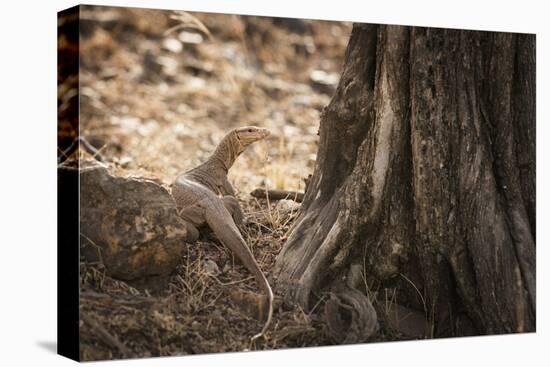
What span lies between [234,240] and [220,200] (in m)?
0.41

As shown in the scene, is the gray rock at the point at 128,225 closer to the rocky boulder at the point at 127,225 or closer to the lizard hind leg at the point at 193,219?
the rocky boulder at the point at 127,225

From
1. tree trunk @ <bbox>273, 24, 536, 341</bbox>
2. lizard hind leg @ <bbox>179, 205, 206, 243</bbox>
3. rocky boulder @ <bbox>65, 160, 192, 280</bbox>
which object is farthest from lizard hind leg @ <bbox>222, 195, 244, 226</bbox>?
rocky boulder @ <bbox>65, 160, 192, 280</bbox>

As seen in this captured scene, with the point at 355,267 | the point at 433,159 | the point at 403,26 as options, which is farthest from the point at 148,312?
the point at 403,26

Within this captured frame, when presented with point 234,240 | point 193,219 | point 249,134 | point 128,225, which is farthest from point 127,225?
point 249,134

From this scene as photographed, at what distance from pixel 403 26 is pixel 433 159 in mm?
912

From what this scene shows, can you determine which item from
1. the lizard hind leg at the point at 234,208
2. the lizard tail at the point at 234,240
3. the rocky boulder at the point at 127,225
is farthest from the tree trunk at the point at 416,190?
the rocky boulder at the point at 127,225

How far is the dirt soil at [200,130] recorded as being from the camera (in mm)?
5059

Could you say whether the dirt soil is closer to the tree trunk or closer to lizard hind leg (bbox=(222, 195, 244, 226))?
lizard hind leg (bbox=(222, 195, 244, 226))

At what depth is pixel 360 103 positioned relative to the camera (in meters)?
5.70

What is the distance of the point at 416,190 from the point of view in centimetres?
568

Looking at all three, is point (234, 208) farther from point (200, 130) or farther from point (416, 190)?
point (200, 130)

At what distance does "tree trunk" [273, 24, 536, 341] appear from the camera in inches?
222

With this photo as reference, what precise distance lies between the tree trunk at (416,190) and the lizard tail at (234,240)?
0.15m

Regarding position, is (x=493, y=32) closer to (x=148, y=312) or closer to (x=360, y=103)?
(x=360, y=103)
